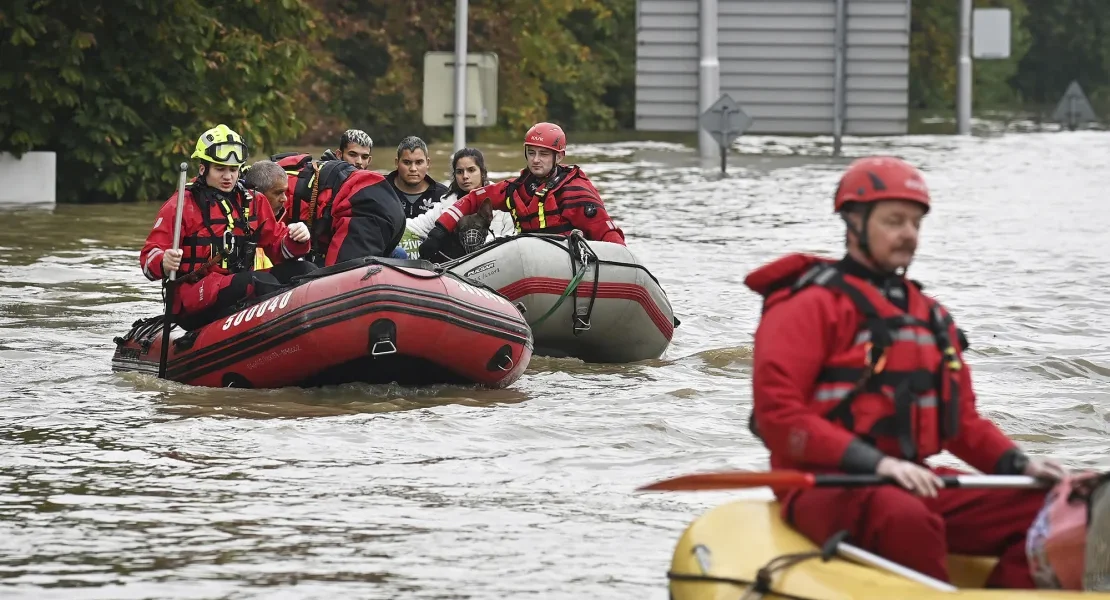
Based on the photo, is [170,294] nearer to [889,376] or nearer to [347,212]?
[347,212]

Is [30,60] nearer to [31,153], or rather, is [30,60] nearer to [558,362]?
[31,153]

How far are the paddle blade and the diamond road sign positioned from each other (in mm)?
26334

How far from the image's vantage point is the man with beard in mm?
12773

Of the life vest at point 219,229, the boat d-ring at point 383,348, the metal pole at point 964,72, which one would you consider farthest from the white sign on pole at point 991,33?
the boat d-ring at point 383,348

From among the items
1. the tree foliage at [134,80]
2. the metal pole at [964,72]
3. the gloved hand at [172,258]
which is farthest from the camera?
the metal pole at [964,72]

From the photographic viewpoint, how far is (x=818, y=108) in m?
35.5

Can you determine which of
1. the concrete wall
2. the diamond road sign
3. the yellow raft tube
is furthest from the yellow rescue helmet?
the diamond road sign

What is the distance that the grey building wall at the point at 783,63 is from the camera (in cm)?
3419

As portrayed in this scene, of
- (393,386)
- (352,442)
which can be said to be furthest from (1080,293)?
(352,442)

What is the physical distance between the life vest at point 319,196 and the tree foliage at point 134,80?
37.9 feet

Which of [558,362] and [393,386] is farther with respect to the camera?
[558,362]

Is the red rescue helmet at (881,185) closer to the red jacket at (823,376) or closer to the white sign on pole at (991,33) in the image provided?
the red jacket at (823,376)

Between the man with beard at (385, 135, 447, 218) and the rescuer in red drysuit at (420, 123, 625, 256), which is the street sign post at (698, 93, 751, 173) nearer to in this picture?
the man with beard at (385, 135, 447, 218)

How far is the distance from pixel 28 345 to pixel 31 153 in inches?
467
